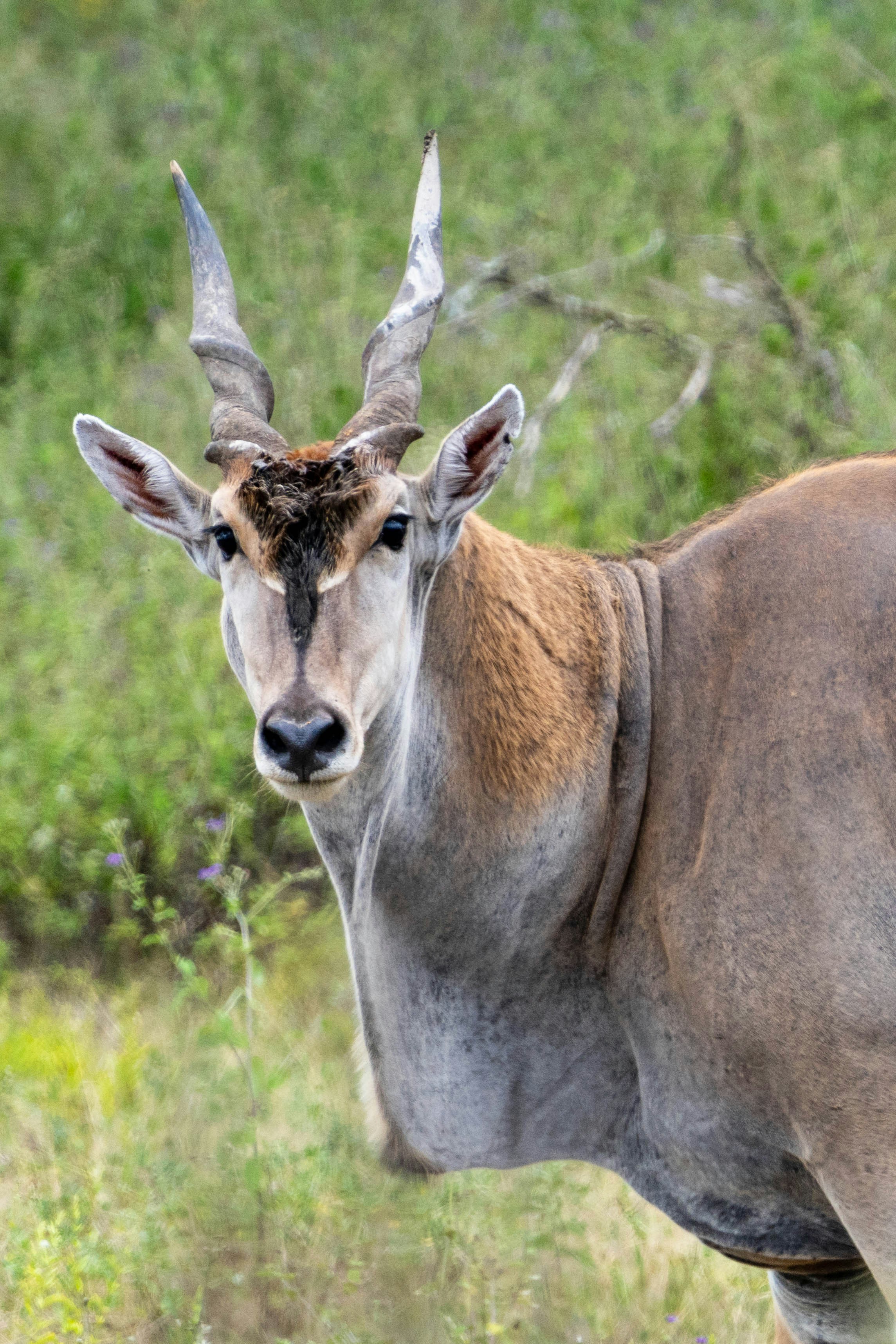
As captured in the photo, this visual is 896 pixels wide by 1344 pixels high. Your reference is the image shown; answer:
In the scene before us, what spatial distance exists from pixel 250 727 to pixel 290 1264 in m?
Answer: 2.60

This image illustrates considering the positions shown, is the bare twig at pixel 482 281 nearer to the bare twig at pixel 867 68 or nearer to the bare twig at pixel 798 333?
the bare twig at pixel 798 333

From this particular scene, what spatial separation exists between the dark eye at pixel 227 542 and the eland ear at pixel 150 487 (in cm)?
9

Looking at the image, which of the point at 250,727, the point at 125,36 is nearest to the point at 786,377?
the point at 250,727

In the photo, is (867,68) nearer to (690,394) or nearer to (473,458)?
(690,394)

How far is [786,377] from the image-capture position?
7543 millimetres

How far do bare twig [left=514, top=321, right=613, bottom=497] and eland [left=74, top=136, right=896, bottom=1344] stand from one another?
2.64m

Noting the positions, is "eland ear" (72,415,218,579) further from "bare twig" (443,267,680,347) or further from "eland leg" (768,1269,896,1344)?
"bare twig" (443,267,680,347)

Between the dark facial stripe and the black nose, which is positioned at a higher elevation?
the dark facial stripe

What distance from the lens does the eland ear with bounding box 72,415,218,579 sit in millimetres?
3814

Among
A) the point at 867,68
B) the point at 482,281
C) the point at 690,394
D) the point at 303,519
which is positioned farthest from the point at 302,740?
the point at 867,68

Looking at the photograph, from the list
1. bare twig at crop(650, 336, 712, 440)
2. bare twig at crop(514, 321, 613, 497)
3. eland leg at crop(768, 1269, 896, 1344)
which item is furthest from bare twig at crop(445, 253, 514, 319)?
eland leg at crop(768, 1269, 896, 1344)

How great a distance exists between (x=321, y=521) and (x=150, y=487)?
609mm

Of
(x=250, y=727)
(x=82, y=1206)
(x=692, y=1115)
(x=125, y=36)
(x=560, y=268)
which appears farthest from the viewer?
(x=125, y=36)

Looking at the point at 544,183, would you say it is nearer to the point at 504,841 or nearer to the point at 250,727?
the point at 250,727
